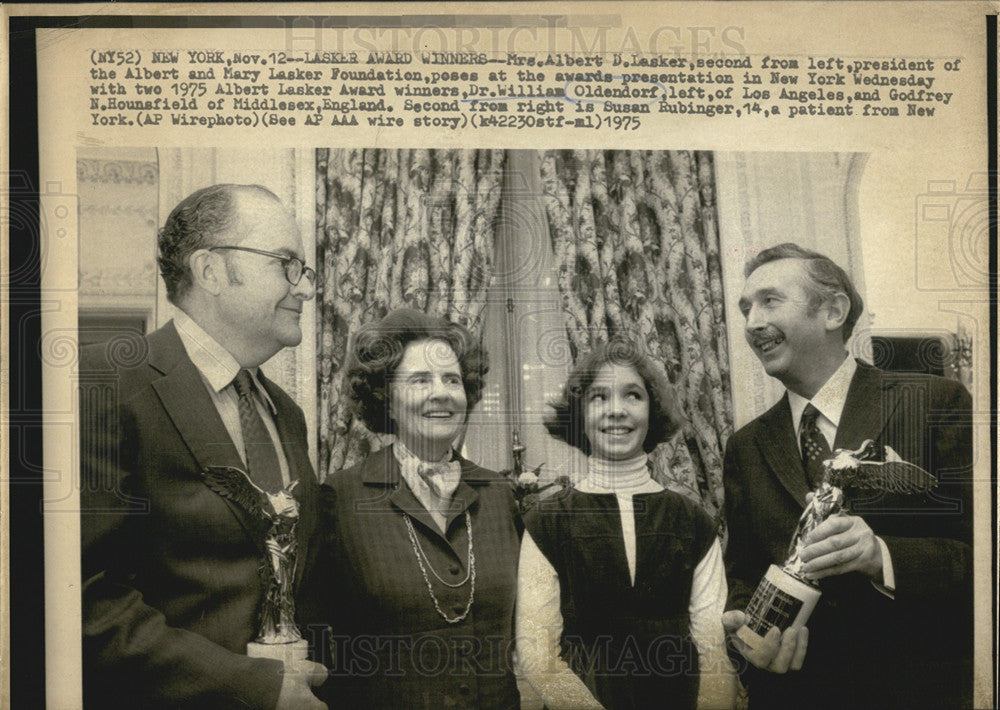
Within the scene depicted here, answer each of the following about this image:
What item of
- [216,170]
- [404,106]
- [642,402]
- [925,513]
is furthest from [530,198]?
[925,513]

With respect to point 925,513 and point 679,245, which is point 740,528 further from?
point 679,245

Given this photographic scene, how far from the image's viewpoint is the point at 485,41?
13.0 feet

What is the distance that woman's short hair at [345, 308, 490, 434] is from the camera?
384 centimetres

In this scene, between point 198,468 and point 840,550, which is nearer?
point 198,468

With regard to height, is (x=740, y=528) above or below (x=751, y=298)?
below

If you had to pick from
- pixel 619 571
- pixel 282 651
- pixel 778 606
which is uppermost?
pixel 619 571

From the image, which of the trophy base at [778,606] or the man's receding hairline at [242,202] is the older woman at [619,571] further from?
the man's receding hairline at [242,202]

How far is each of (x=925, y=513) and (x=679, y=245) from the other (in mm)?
1440

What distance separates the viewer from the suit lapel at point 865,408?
13.0 feet

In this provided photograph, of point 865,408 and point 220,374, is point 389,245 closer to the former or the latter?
point 220,374

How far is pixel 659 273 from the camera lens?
156 inches

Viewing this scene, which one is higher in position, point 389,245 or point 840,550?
point 389,245

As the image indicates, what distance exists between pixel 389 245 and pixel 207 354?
0.81 m

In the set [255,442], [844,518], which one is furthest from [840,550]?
[255,442]
